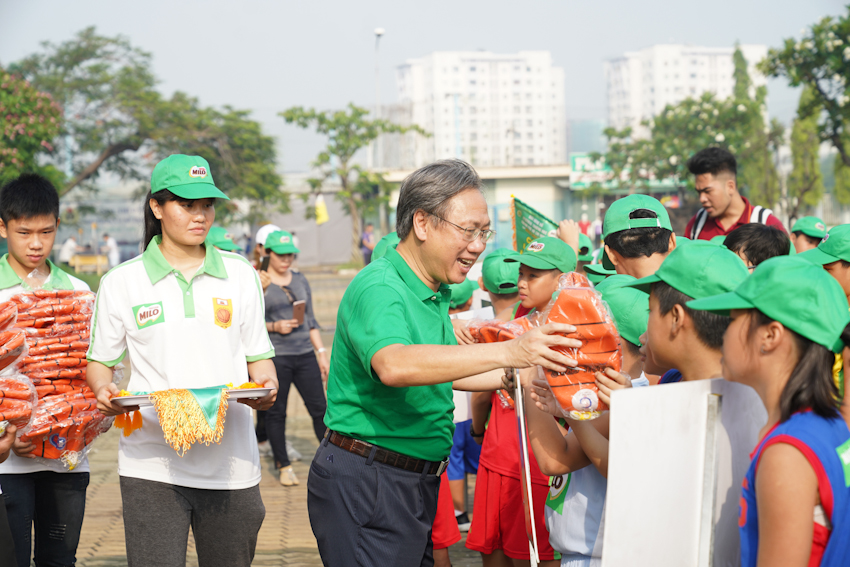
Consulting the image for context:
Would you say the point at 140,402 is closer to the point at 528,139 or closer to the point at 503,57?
the point at 528,139

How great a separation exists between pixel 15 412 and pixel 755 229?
358cm

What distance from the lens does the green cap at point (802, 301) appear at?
68.7 inches

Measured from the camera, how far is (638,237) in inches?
138

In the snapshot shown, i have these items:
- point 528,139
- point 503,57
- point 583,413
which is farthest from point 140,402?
point 503,57

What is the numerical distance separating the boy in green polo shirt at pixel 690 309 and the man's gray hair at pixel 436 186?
0.70 metres

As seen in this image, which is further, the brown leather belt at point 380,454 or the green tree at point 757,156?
the green tree at point 757,156

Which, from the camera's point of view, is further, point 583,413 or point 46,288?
point 46,288

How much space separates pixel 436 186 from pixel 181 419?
48.8 inches

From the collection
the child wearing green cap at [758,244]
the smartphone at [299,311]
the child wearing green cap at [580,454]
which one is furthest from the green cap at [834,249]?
the smartphone at [299,311]

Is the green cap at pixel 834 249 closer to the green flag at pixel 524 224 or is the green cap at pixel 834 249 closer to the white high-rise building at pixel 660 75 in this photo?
the green flag at pixel 524 224

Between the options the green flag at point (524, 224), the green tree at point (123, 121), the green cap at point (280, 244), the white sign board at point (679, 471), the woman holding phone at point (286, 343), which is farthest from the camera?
the green tree at point (123, 121)

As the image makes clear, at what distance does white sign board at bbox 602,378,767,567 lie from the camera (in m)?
1.80

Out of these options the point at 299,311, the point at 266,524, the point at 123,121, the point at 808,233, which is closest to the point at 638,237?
the point at 808,233

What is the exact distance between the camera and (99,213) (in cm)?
3575
